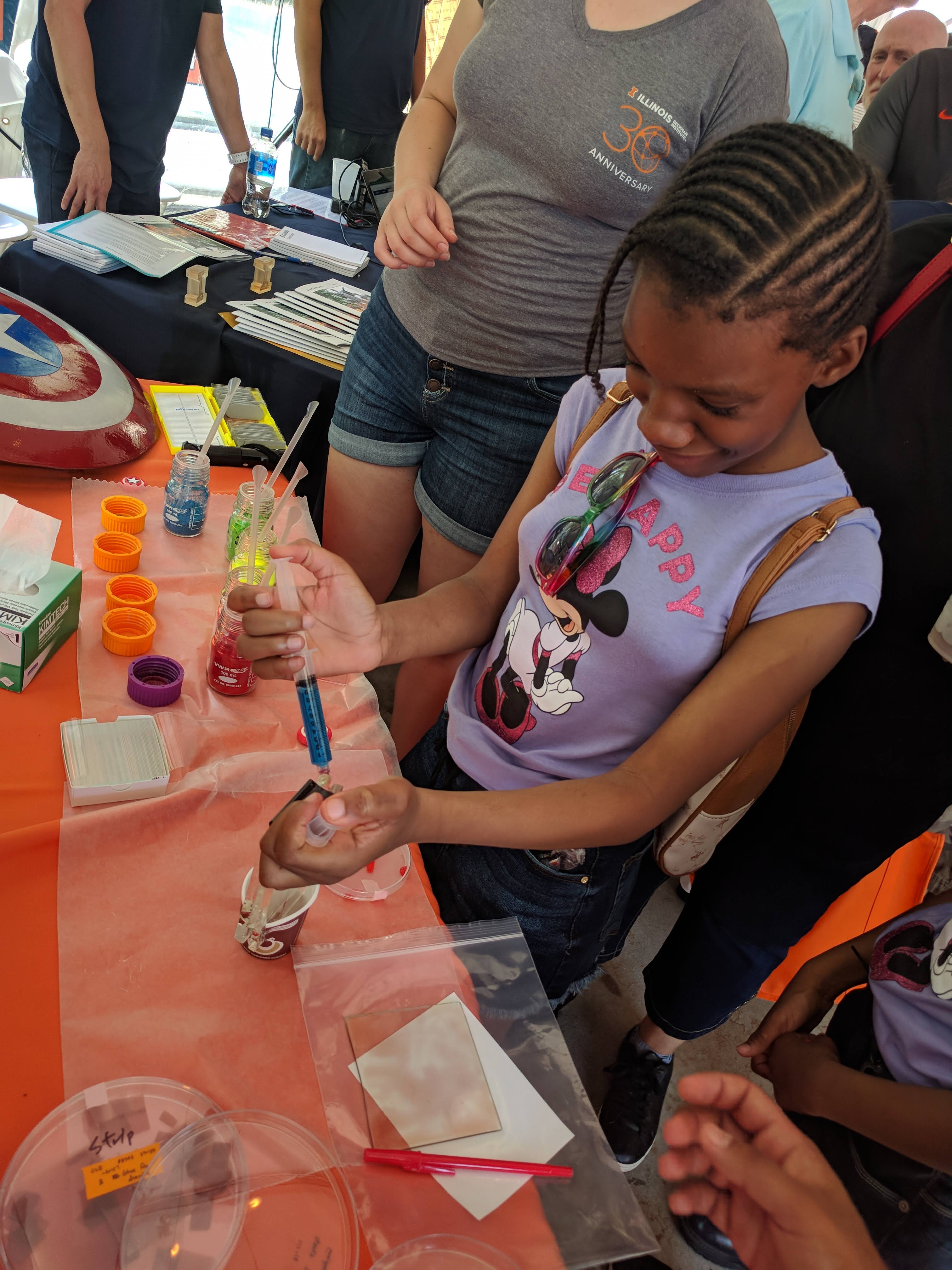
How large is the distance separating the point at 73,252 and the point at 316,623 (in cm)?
167

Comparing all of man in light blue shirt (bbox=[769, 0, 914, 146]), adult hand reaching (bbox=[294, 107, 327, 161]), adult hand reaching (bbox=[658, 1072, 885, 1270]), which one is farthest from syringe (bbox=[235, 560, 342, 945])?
adult hand reaching (bbox=[294, 107, 327, 161])

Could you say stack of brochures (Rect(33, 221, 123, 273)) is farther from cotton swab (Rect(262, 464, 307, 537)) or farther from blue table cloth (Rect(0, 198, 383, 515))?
cotton swab (Rect(262, 464, 307, 537))

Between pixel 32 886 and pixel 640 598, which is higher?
pixel 640 598

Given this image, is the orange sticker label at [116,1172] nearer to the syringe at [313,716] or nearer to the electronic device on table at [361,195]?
the syringe at [313,716]

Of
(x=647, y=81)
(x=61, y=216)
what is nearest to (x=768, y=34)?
(x=647, y=81)

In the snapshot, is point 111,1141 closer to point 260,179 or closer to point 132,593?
point 132,593

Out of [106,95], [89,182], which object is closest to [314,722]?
[89,182]

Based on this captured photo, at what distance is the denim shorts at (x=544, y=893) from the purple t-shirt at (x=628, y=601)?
10 cm

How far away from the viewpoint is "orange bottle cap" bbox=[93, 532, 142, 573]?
4.42 feet

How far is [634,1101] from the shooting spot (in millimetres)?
1719

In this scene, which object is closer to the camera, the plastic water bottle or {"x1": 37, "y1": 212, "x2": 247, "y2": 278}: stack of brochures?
{"x1": 37, "y1": 212, "x2": 247, "y2": 278}: stack of brochures

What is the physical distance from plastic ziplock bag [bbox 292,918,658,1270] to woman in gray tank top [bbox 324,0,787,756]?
27.8 inches

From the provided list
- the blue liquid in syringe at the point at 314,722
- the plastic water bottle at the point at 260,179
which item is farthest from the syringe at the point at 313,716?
the plastic water bottle at the point at 260,179

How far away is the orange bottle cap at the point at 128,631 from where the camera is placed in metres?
1.20
